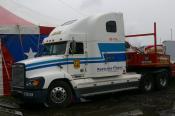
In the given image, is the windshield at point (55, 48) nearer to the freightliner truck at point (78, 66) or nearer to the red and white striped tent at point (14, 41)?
the freightliner truck at point (78, 66)

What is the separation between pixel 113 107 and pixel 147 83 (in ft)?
15.8

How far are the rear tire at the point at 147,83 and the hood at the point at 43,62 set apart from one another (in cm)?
493

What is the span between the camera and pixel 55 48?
15086 millimetres

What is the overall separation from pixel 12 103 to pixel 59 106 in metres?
2.39

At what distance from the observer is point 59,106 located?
1379 centimetres

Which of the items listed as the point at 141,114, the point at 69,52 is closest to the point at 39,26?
the point at 69,52

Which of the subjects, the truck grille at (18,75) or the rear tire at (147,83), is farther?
the rear tire at (147,83)

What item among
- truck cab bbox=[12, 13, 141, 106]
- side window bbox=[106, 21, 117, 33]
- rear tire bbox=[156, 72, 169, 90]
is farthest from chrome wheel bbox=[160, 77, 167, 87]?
side window bbox=[106, 21, 117, 33]

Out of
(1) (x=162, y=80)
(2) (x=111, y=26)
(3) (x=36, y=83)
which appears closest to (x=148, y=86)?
(1) (x=162, y=80)

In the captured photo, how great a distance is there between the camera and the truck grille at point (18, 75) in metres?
13.8

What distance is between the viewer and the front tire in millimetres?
13725

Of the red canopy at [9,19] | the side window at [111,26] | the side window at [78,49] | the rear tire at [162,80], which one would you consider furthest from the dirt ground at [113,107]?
the red canopy at [9,19]

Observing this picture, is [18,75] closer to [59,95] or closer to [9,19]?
[59,95]

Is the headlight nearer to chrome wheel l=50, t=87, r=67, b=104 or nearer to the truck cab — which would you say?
the truck cab
